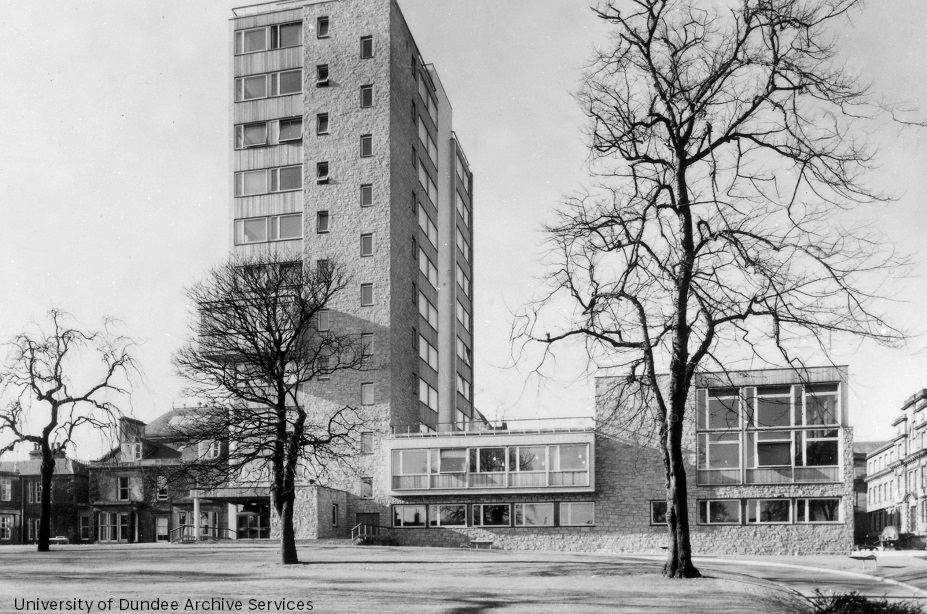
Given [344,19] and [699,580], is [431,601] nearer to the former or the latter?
[699,580]

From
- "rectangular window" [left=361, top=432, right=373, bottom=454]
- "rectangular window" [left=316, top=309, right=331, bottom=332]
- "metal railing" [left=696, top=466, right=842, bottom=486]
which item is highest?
"rectangular window" [left=316, top=309, right=331, bottom=332]

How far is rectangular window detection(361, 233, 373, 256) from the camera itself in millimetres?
55812

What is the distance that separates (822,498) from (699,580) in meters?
27.6

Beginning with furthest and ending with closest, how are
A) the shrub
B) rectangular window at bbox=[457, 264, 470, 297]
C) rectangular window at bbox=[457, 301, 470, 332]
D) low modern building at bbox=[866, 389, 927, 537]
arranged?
1. low modern building at bbox=[866, 389, 927, 537]
2. rectangular window at bbox=[457, 264, 470, 297]
3. rectangular window at bbox=[457, 301, 470, 332]
4. the shrub

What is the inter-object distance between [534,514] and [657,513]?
619 cm

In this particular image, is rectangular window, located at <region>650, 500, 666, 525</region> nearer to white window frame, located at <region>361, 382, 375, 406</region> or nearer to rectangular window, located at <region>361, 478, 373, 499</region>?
rectangular window, located at <region>361, 478, 373, 499</region>

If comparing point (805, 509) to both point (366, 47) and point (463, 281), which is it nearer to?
point (463, 281)

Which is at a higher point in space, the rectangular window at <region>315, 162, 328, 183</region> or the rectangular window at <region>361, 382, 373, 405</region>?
the rectangular window at <region>315, 162, 328, 183</region>

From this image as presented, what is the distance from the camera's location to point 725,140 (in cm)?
2288

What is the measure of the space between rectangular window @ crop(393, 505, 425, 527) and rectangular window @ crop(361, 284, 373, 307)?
36.2 feet

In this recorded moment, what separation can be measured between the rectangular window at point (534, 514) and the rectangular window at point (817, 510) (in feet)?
39.0

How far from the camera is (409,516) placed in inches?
2079

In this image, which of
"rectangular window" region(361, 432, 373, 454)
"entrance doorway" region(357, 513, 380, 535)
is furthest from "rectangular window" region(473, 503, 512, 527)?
"rectangular window" region(361, 432, 373, 454)

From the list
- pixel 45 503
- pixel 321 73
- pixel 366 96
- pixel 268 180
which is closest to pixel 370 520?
pixel 45 503
